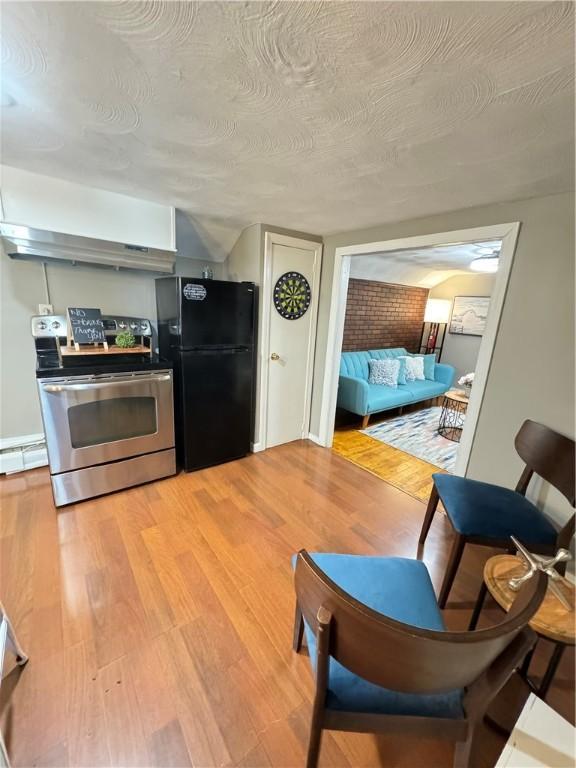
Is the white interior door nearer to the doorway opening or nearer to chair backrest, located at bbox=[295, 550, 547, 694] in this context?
the doorway opening

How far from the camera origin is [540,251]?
169 centimetres

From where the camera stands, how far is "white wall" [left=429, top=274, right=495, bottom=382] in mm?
5243

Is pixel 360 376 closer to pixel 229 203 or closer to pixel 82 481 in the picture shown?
pixel 229 203

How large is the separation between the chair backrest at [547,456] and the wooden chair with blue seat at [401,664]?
1.03 meters

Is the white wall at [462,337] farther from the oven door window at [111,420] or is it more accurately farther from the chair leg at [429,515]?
the oven door window at [111,420]

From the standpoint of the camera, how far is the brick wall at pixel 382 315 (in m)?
4.43

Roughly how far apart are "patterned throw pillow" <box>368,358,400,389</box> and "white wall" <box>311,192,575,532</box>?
231cm

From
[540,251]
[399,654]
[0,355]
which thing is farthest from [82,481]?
[540,251]

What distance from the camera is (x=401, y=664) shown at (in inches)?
24.4

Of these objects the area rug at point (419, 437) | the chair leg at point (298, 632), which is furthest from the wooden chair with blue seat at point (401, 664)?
the area rug at point (419, 437)

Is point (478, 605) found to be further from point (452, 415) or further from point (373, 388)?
point (452, 415)

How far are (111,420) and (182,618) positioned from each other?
54.6 inches

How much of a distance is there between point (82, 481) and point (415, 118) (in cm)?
269

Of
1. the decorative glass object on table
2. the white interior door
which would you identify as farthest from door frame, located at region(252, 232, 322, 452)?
the decorative glass object on table
